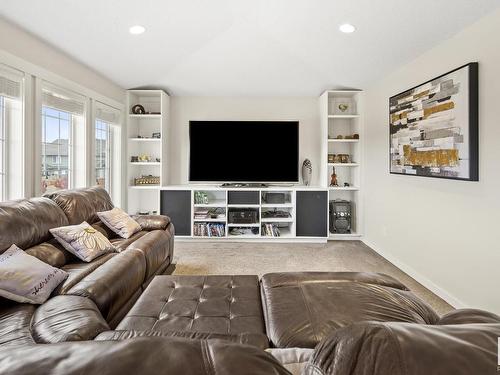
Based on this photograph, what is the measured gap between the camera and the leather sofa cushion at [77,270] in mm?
1792

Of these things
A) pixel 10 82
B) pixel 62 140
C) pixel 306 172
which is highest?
pixel 10 82

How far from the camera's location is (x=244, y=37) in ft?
12.2

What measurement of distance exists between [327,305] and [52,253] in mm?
1984

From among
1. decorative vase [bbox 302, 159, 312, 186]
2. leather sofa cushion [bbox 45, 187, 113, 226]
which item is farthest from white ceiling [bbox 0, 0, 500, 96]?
leather sofa cushion [bbox 45, 187, 113, 226]

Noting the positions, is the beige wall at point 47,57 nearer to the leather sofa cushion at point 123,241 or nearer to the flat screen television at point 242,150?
the flat screen television at point 242,150

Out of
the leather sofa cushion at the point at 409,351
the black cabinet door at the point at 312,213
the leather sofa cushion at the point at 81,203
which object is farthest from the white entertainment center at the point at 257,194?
the leather sofa cushion at the point at 409,351

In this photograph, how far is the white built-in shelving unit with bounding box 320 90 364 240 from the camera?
15.9 feet

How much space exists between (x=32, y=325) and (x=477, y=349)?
168 cm

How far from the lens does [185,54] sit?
3979mm

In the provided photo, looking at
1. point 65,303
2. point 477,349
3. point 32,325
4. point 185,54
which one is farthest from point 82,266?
point 185,54

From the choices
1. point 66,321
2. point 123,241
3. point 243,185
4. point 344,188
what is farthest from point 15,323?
point 344,188

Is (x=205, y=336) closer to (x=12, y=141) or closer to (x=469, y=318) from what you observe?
(x=469, y=318)

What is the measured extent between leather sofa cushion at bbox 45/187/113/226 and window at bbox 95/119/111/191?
1087mm

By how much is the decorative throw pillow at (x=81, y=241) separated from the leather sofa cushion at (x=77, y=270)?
5 cm
